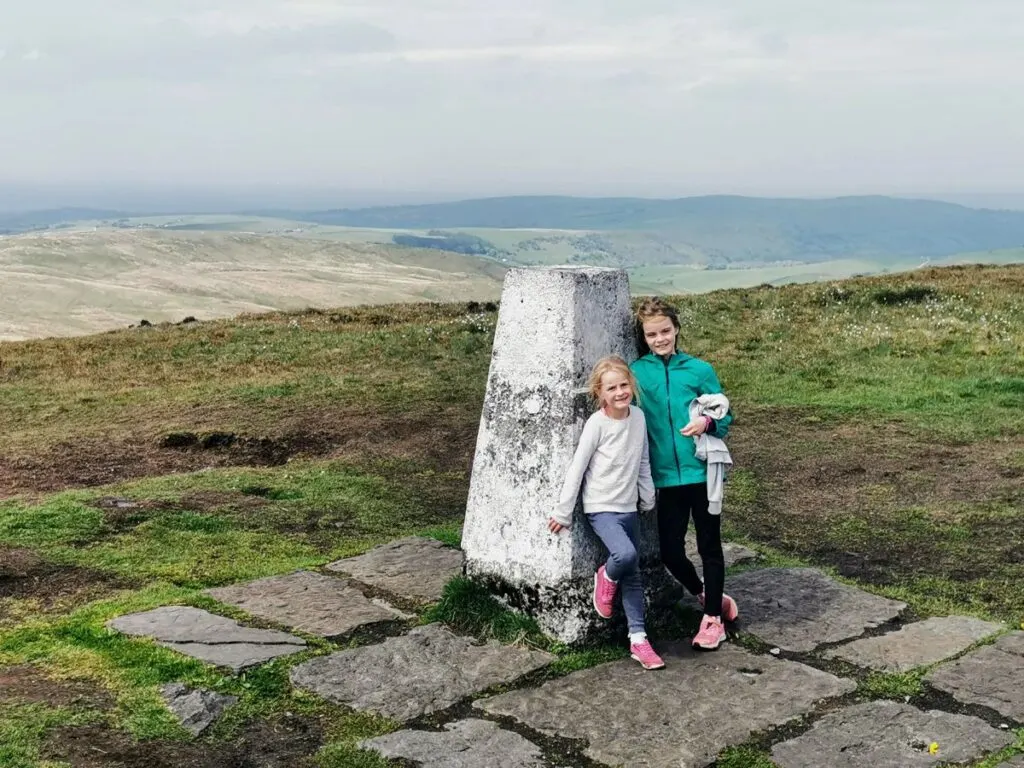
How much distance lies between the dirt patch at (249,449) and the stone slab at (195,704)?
6.90 metres

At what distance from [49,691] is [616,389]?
367 centimetres

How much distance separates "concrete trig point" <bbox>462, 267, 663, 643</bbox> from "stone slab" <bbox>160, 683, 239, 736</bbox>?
1.96 m

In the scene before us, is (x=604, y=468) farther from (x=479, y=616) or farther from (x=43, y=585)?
(x=43, y=585)

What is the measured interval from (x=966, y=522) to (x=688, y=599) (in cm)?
416

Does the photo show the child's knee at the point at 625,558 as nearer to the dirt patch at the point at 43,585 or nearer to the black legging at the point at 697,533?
the black legging at the point at 697,533

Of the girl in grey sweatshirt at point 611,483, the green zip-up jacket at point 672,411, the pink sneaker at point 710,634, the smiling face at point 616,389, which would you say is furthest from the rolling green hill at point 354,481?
the smiling face at point 616,389

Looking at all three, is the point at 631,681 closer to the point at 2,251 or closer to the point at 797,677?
the point at 797,677

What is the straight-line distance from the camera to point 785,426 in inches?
567

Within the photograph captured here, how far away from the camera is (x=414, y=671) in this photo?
6.09 m

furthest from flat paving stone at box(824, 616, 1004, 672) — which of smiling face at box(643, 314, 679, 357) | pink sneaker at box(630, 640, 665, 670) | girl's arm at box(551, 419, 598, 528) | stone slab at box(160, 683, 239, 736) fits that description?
stone slab at box(160, 683, 239, 736)

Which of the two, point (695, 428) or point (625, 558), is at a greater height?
point (695, 428)

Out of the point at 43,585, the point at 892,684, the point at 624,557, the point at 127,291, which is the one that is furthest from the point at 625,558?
the point at 127,291

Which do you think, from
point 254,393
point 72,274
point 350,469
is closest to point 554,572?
point 350,469

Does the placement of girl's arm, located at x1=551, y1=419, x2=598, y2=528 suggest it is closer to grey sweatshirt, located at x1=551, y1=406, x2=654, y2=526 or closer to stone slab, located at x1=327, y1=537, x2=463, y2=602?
grey sweatshirt, located at x1=551, y1=406, x2=654, y2=526
